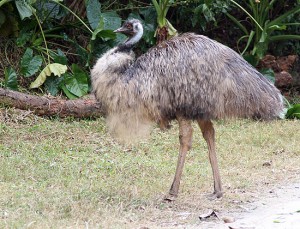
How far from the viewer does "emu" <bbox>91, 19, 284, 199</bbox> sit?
18.3ft

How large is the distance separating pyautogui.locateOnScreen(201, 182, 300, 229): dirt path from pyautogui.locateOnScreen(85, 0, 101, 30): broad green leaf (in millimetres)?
4355

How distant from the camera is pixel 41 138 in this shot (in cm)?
779

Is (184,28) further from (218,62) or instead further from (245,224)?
(245,224)

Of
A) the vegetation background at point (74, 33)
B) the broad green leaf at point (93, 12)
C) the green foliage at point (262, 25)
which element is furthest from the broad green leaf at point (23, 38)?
the green foliage at point (262, 25)

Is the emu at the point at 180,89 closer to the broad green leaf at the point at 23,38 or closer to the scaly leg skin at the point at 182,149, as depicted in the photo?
the scaly leg skin at the point at 182,149

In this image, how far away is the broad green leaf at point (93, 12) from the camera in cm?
957

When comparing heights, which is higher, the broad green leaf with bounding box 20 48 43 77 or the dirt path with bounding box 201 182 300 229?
the dirt path with bounding box 201 182 300 229

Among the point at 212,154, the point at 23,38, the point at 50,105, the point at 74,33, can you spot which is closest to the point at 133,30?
the point at 212,154

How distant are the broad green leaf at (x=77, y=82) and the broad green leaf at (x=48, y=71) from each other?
0.21m

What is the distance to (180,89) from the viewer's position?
18.2 feet

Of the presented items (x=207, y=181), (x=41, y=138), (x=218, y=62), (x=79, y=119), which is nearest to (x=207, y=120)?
(x=218, y=62)

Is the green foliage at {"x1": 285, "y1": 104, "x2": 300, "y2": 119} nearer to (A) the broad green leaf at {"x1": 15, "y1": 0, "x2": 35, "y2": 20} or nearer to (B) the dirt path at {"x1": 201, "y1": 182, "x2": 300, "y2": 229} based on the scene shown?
(B) the dirt path at {"x1": 201, "y1": 182, "x2": 300, "y2": 229}

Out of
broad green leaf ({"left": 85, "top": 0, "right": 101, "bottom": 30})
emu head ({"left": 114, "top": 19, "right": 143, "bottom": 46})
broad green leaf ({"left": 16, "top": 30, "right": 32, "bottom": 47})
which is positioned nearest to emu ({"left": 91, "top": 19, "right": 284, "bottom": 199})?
emu head ({"left": 114, "top": 19, "right": 143, "bottom": 46})

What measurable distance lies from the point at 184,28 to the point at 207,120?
554 cm
